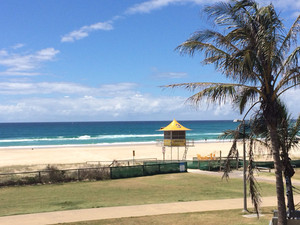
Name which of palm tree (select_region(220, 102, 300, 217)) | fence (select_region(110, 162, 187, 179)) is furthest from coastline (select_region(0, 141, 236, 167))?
palm tree (select_region(220, 102, 300, 217))

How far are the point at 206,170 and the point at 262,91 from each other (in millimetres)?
23171

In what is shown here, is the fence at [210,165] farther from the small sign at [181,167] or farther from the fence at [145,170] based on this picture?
the small sign at [181,167]

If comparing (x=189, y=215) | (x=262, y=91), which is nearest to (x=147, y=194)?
(x=189, y=215)

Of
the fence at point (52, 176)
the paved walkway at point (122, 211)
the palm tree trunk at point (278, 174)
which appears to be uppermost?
the palm tree trunk at point (278, 174)

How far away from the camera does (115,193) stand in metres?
21.4

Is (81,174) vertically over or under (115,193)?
over

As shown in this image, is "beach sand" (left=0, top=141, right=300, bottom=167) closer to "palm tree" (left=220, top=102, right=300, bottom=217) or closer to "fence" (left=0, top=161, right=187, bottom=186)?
"fence" (left=0, top=161, right=187, bottom=186)

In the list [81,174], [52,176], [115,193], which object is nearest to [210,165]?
[81,174]

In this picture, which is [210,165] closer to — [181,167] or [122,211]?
[181,167]

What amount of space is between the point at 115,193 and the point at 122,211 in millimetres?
5286

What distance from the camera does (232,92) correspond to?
1066cm

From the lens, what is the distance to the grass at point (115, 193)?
1803 cm

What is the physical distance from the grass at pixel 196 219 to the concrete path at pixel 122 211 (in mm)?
794

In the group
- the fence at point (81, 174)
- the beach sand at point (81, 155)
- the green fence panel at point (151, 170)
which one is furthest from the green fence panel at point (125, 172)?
the beach sand at point (81, 155)
